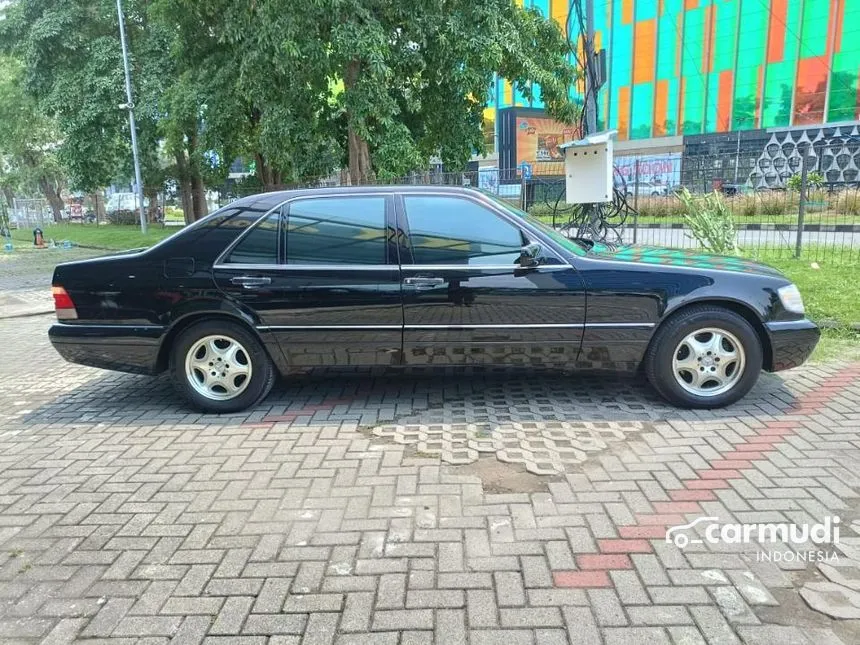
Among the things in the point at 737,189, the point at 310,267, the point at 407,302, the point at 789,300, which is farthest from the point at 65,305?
the point at 737,189

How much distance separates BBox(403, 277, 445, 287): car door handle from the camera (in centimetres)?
460

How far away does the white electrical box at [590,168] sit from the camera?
30.8 feet

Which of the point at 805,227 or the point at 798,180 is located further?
the point at 798,180

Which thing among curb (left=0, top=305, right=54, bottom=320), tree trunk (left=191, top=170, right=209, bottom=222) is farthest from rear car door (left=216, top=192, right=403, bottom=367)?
tree trunk (left=191, top=170, right=209, bottom=222)

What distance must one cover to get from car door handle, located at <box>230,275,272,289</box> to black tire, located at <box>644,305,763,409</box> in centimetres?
285

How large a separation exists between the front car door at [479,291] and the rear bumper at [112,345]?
1.93m

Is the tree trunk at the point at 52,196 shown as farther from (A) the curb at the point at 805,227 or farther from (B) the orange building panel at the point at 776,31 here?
(B) the orange building panel at the point at 776,31

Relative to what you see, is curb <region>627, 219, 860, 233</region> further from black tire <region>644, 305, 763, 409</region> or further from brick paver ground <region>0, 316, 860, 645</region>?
brick paver ground <region>0, 316, 860, 645</region>

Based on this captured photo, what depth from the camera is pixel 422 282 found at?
460cm

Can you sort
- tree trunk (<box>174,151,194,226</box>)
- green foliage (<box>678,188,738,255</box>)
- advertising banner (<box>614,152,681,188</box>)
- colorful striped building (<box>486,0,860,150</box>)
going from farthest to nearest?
colorful striped building (<box>486,0,860,150</box>) → tree trunk (<box>174,151,194,226</box>) → advertising banner (<box>614,152,681,188</box>) → green foliage (<box>678,188,738,255</box>)

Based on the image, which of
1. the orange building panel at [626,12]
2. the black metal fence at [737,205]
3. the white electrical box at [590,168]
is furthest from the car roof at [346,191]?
the orange building panel at [626,12]

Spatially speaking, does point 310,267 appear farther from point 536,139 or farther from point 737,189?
point 536,139

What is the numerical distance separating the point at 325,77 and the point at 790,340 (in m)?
10.4

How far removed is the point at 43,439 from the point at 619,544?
3963mm
